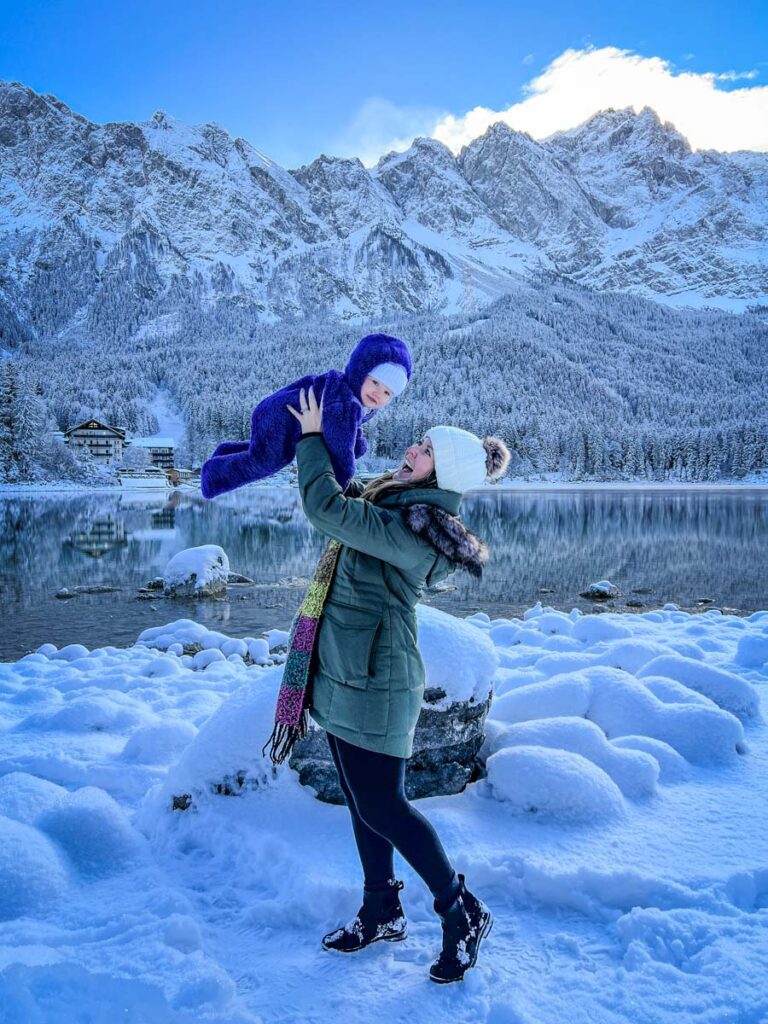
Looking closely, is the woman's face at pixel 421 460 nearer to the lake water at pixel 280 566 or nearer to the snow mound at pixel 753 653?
the snow mound at pixel 753 653

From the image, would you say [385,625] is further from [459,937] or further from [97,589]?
[97,589]

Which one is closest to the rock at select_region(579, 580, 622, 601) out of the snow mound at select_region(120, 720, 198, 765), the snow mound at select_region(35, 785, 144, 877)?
the snow mound at select_region(120, 720, 198, 765)

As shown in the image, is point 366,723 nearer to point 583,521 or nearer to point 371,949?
point 371,949

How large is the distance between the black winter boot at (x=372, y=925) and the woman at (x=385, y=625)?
9.3 inches

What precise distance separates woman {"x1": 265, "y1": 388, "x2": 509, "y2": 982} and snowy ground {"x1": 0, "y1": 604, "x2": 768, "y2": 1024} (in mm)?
388

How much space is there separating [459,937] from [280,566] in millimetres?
16586

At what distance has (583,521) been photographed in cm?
3253

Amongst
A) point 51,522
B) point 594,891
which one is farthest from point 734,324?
point 594,891

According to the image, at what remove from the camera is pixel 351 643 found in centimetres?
220

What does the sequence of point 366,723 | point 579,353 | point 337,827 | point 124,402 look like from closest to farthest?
point 366,723 → point 337,827 → point 124,402 → point 579,353

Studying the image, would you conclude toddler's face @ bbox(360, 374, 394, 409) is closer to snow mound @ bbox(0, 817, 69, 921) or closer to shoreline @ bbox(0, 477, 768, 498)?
snow mound @ bbox(0, 817, 69, 921)

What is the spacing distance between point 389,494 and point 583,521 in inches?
1258

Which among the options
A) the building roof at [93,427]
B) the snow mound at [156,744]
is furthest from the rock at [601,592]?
the building roof at [93,427]

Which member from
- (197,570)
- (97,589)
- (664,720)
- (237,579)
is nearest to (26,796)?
(664,720)
